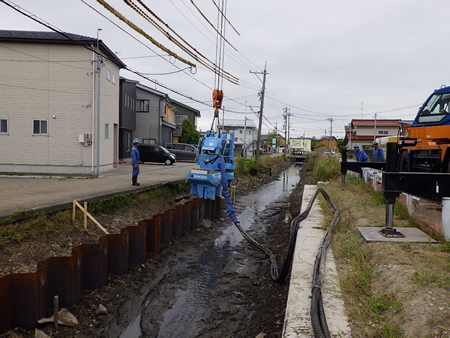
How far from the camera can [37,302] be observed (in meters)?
5.55

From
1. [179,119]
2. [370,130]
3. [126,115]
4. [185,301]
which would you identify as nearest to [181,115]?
[179,119]

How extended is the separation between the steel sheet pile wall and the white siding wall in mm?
8830

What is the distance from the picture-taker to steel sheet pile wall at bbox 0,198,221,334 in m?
5.36

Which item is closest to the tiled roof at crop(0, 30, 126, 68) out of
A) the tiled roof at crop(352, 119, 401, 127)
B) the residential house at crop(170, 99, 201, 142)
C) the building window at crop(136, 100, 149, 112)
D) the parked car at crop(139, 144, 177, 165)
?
the parked car at crop(139, 144, 177, 165)

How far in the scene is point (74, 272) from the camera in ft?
21.0

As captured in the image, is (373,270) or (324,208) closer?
(373,270)

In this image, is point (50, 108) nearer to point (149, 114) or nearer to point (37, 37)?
point (37, 37)

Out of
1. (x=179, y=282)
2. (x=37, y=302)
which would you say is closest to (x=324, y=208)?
(x=179, y=282)

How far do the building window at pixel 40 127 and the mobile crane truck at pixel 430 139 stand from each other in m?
14.8

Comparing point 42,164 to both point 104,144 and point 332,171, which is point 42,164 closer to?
point 104,144

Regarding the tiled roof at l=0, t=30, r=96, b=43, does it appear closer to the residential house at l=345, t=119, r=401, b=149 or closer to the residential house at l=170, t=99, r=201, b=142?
the residential house at l=170, t=99, r=201, b=142

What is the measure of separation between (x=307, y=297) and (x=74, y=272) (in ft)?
12.8

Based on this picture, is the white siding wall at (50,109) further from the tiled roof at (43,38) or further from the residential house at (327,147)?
the residential house at (327,147)

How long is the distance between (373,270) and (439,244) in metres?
1.38
